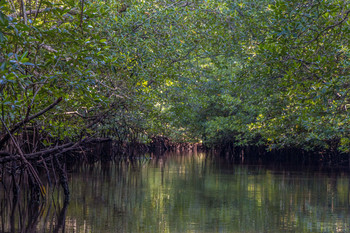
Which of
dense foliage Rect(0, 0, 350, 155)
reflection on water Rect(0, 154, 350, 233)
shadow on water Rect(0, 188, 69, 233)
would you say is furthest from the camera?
reflection on water Rect(0, 154, 350, 233)

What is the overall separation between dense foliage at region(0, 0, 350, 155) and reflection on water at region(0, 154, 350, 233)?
4.17 feet

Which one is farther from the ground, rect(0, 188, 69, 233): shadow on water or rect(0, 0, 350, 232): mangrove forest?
rect(0, 0, 350, 232): mangrove forest

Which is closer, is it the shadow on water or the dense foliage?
the dense foliage

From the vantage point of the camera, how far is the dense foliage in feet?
17.7

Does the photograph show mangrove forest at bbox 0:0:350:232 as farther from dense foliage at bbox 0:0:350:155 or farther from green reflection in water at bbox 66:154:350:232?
green reflection in water at bbox 66:154:350:232

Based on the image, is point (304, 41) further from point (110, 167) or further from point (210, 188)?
point (110, 167)

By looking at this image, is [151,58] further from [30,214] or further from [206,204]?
[30,214]

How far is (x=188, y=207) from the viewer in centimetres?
891

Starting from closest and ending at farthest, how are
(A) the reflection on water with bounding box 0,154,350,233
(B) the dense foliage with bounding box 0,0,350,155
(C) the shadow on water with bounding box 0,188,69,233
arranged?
1. (B) the dense foliage with bounding box 0,0,350,155
2. (C) the shadow on water with bounding box 0,188,69,233
3. (A) the reflection on water with bounding box 0,154,350,233

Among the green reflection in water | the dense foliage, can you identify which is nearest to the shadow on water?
the green reflection in water

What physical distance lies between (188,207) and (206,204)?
0.52 meters

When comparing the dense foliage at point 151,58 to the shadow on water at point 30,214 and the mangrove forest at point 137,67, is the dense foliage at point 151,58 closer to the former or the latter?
the mangrove forest at point 137,67

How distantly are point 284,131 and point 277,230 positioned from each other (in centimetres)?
386

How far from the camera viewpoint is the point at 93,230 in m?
6.74
